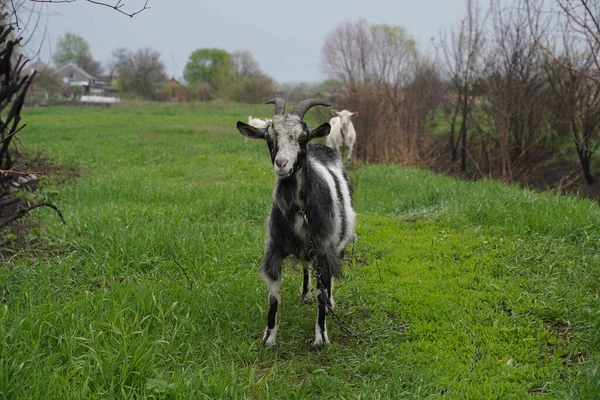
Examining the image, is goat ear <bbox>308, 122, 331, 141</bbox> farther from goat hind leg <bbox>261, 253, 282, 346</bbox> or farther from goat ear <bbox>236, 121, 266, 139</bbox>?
goat hind leg <bbox>261, 253, 282, 346</bbox>

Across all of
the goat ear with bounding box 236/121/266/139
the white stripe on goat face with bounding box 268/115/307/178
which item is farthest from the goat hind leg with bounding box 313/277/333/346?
the goat ear with bounding box 236/121/266/139

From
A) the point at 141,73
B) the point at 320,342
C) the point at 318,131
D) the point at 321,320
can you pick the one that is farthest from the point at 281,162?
the point at 141,73

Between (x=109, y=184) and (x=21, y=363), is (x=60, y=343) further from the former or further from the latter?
(x=109, y=184)

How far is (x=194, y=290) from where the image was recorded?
158 inches

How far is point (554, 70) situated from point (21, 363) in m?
12.8

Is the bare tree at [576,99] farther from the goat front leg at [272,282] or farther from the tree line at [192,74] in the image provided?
the tree line at [192,74]

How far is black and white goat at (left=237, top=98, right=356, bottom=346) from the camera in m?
3.22

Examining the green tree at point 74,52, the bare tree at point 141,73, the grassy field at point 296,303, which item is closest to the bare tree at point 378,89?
the grassy field at point 296,303

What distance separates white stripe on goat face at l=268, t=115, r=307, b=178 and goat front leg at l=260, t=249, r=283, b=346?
0.73m

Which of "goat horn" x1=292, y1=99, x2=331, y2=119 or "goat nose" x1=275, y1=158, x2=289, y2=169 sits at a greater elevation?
"goat horn" x1=292, y1=99, x2=331, y2=119


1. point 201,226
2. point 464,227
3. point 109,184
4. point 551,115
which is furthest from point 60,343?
point 551,115

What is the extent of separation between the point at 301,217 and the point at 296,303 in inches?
43.5

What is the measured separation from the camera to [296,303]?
4.24m

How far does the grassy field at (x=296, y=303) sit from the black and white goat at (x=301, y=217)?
39 cm
